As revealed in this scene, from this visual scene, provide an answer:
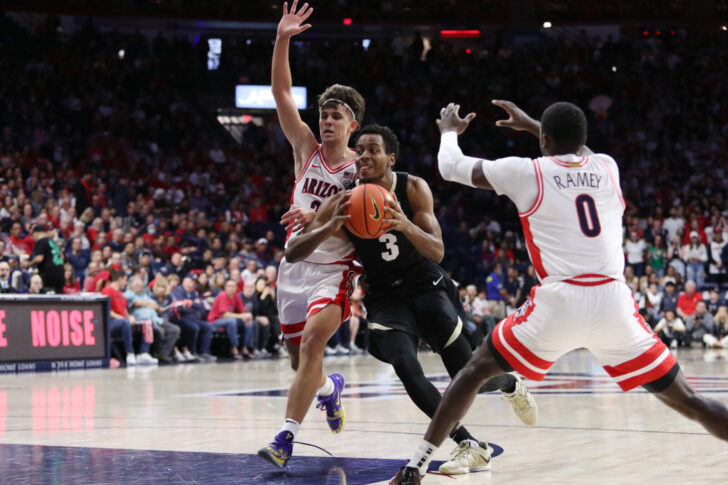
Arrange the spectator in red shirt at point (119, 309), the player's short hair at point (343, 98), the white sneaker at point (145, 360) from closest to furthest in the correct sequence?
the player's short hair at point (343, 98)
the spectator in red shirt at point (119, 309)
the white sneaker at point (145, 360)

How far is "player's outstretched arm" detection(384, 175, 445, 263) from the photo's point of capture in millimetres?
4941

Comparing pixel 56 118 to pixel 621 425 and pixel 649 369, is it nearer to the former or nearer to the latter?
pixel 621 425

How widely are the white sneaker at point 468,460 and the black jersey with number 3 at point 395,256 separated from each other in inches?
38.4

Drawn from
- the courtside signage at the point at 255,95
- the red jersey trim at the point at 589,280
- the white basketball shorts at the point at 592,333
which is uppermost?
the courtside signage at the point at 255,95

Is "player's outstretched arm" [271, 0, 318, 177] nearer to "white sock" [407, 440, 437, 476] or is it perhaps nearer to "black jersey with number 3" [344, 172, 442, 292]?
"black jersey with number 3" [344, 172, 442, 292]

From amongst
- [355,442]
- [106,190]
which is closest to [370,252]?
[355,442]

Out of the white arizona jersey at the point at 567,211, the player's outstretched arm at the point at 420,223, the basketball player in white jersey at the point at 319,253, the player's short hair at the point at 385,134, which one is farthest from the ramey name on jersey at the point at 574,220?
the basketball player in white jersey at the point at 319,253

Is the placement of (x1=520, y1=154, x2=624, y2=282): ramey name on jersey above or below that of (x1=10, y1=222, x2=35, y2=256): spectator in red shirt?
above

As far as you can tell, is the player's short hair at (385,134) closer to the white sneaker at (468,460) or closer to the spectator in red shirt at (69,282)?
the white sneaker at (468,460)

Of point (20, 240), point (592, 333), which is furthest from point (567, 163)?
point (20, 240)

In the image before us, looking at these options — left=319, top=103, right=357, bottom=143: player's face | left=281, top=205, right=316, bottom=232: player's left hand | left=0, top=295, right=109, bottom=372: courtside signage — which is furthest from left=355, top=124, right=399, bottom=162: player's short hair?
left=0, top=295, right=109, bottom=372: courtside signage

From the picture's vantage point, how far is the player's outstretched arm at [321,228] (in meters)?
5.13

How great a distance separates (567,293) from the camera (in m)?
4.16

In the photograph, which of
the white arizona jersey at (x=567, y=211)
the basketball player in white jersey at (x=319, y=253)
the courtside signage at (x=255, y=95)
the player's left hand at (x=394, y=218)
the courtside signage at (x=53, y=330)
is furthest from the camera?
the courtside signage at (x=255, y=95)
